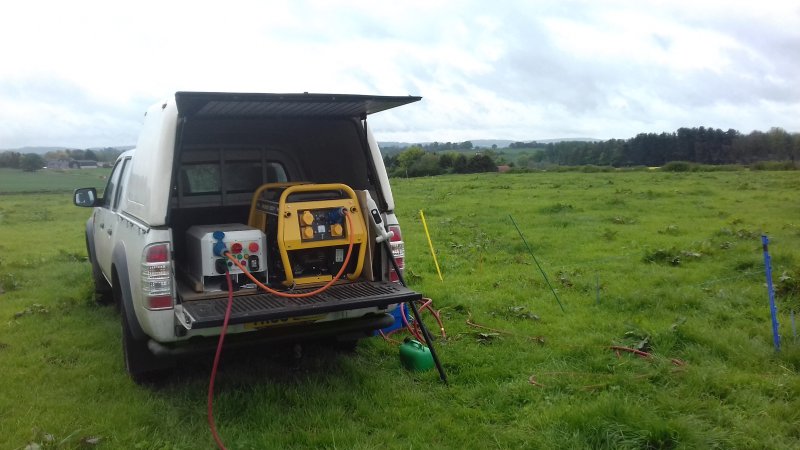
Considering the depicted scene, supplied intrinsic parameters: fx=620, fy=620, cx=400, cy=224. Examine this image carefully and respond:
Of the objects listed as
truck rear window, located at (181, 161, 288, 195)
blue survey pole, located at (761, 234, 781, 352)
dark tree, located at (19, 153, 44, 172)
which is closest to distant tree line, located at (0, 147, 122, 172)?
dark tree, located at (19, 153, 44, 172)

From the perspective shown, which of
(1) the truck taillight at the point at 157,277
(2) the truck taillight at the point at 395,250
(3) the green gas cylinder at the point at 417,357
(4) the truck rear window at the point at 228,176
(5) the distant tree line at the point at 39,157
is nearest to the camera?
(1) the truck taillight at the point at 157,277

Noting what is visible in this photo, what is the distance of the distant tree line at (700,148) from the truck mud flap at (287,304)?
49816 millimetres

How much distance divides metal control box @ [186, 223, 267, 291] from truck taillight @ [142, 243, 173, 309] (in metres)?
0.30

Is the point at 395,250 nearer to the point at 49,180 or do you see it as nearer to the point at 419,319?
the point at 419,319

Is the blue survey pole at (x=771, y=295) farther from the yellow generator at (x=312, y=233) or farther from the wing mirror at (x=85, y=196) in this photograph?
the wing mirror at (x=85, y=196)

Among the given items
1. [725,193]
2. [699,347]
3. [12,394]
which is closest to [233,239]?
[12,394]

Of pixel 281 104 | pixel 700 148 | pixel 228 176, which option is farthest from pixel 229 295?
pixel 700 148

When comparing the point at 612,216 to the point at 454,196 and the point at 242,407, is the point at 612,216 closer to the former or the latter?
the point at 454,196

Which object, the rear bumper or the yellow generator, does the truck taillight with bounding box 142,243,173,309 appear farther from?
the yellow generator

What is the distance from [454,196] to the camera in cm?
2262

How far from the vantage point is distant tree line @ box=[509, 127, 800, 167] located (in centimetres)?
4991

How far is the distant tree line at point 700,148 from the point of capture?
49.9 m

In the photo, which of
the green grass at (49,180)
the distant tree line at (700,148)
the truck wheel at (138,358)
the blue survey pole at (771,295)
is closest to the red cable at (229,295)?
the truck wheel at (138,358)

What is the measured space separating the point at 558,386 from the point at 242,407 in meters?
2.41
